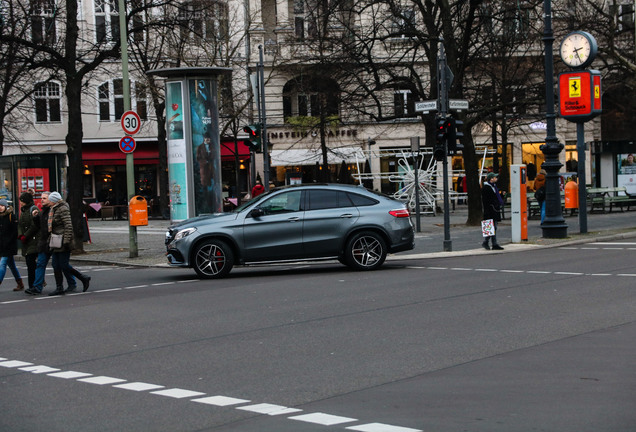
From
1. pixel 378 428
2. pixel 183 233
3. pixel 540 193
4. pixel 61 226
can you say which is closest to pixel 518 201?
pixel 540 193

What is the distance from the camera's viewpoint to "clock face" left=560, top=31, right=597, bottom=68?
23125 millimetres

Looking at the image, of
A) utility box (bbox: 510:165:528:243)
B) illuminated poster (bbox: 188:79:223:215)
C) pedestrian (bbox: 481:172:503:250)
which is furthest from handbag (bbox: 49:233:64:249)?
utility box (bbox: 510:165:528:243)

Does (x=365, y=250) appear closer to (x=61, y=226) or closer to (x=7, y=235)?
(x=61, y=226)

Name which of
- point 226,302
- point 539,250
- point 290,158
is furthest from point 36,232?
point 290,158

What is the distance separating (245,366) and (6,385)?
7.10 ft

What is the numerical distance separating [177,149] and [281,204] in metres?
6.17

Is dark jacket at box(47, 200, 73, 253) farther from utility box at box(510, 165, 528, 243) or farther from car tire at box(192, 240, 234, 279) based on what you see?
utility box at box(510, 165, 528, 243)

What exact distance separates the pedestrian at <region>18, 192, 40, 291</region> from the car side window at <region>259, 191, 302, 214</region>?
163 inches

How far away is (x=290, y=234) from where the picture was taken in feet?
56.3

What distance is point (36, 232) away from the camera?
16266 millimetres

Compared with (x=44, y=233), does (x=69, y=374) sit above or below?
below

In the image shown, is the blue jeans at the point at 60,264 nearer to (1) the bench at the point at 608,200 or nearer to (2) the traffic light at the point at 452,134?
(2) the traffic light at the point at 452,134

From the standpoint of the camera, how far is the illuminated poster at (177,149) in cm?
2256

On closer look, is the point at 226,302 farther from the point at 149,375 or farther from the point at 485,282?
the point at 149,375
